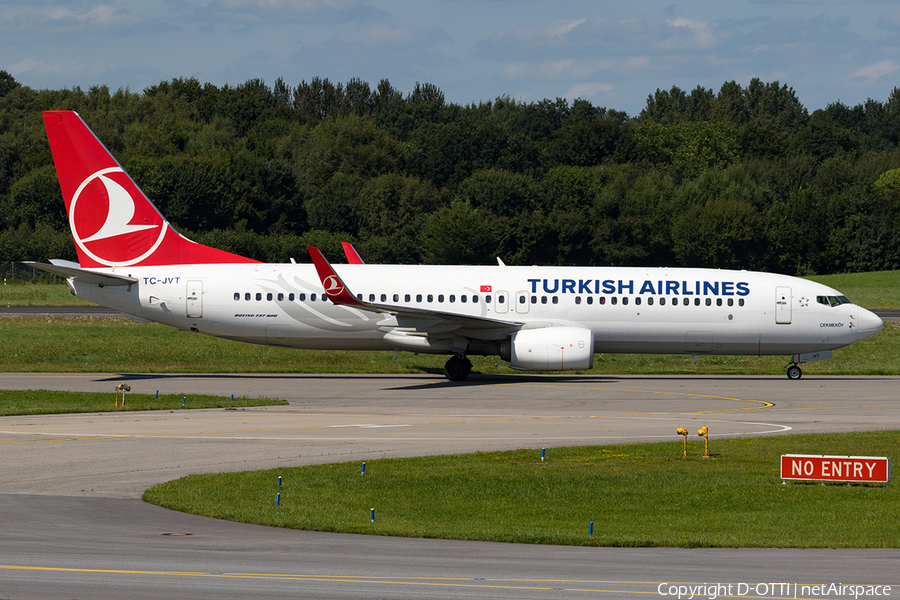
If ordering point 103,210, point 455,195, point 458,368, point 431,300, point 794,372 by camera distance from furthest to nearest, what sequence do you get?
point 455,195, point 794,372, point 103,210, point 431,300, point 458,368

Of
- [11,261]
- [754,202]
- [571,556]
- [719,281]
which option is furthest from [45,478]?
[754,202]

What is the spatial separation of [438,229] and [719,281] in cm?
6473

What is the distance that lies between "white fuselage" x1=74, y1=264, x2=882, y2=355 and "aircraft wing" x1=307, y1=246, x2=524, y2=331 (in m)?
1.15

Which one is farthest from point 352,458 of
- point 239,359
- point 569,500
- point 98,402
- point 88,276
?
point 239,359

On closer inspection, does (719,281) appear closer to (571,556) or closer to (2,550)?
(571,556)

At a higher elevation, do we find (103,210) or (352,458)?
(103,210)

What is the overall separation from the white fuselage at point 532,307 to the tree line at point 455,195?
60.2 meters

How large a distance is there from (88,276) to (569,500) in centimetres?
2481

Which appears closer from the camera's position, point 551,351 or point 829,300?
point 551,351

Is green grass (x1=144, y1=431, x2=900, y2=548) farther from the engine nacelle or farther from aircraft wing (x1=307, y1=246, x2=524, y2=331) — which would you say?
aircraft wing (x1=307, y1=246, x2=524, y2=331)

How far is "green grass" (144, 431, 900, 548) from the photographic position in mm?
15125

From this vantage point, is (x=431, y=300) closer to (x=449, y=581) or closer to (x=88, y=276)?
(x=88, y=276)

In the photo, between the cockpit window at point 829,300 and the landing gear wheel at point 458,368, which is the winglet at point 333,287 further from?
the cockpit window at point 829,300

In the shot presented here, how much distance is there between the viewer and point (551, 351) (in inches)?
1389
